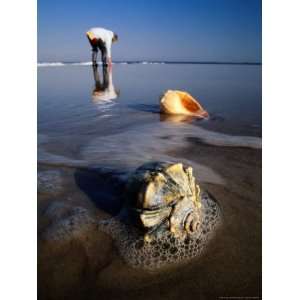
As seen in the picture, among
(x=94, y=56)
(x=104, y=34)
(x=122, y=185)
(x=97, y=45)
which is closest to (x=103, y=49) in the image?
→ (x=97, y=45)

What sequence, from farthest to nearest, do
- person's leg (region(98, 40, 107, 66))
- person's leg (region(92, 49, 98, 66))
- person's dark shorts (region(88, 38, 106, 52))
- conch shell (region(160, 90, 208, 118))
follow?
person's leg (region(92, 49, 98, 66)), person's leg (region(98, 40, 107, 66)), person's dark shorts (region(88, 38, 106, 52)), conch shell (region(160, 90, 208, 118))

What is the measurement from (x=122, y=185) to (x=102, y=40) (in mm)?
7332

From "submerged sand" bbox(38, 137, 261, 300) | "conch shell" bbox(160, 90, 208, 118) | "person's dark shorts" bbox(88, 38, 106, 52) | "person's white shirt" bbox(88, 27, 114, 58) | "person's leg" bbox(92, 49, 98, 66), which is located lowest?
"submerged sand" bbox(38, 137, 261, 300)

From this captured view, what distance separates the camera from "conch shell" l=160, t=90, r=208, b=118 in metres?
4.05

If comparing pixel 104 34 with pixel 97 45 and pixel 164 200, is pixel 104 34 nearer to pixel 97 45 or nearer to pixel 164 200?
pixel 97 45

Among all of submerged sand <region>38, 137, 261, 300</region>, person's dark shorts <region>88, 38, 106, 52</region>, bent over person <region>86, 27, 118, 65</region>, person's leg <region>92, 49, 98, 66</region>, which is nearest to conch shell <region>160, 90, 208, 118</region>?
submerged sand <region>38, 137, 261, 300</region>

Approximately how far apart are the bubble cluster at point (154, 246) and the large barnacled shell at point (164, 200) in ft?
0.12

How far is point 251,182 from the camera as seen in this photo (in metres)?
2.05

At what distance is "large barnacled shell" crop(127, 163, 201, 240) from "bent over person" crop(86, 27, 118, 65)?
23.7 feet

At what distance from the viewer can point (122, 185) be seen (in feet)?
6.51

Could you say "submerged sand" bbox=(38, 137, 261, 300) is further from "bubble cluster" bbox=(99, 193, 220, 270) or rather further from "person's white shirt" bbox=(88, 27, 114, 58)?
"person's white shirt" bbox=(88, 27, 114, 58)

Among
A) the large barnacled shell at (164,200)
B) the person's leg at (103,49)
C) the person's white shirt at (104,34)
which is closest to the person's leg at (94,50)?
the person's leg at (103,49)

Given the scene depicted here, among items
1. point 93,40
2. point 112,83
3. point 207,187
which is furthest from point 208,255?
point 93,40
